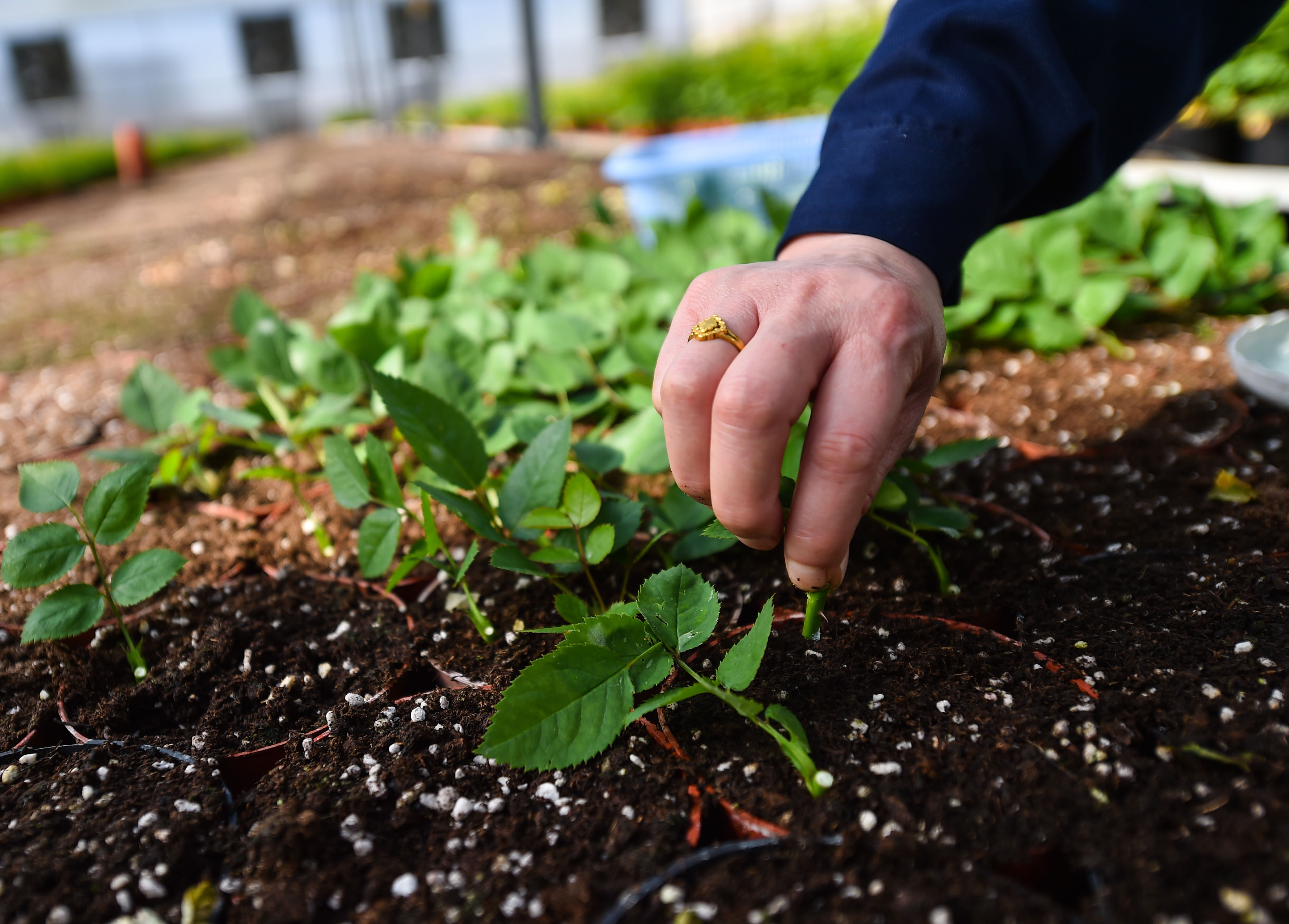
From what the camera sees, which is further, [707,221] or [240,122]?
[240,122]

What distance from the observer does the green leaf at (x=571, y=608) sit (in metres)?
0.71

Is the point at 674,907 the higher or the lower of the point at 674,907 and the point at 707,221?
the lower

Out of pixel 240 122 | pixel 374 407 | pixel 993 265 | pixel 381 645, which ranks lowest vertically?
pixel 381 645

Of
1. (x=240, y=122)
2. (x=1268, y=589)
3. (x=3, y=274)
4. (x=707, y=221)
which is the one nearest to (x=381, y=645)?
(x=1268, y=589)

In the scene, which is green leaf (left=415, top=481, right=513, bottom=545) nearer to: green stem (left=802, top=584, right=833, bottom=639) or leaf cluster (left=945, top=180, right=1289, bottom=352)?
green stem (left=802, top=584, right=833, bottom=639)

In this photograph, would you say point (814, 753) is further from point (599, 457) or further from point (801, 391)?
point (599, 457)

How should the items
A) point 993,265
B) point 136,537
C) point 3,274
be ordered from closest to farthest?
point 136,537 < point 993,265 < point 3,274

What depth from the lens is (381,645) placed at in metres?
0.82

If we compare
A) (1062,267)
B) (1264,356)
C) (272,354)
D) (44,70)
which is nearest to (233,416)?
(272,354)

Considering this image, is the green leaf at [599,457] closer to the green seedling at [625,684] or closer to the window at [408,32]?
the green seedling at [625,684]

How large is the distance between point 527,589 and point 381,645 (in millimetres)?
159

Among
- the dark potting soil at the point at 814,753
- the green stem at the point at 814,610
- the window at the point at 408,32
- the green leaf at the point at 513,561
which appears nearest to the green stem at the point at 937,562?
the dark potting soil at the point at 814,753

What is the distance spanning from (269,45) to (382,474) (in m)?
22.7

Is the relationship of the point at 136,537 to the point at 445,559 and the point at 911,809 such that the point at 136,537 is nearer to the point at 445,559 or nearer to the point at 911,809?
the point at 445,559
